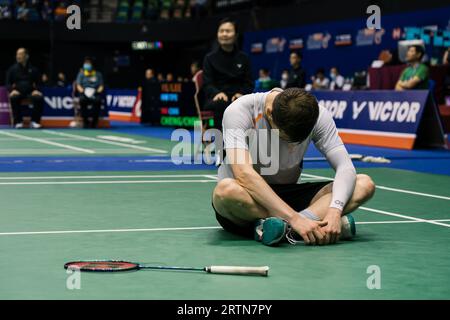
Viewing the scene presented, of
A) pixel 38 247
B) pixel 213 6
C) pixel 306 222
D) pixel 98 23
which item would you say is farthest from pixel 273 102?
pixel 98 23

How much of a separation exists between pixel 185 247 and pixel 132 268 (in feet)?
2.70

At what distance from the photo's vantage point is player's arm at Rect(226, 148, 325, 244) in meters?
4.98

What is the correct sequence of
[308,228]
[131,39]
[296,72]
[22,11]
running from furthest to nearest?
[131,39] → [22,11] → [296,72] → [308,228]

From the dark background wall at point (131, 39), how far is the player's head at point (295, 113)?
2405cm

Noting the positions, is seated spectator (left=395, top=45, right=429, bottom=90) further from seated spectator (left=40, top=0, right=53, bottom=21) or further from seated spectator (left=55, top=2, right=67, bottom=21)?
seated spectator (left=40, top=0, right=53, bottom=21)

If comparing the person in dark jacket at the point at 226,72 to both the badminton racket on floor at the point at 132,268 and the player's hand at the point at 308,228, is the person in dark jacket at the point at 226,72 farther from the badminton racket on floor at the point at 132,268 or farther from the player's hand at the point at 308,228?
the badminton racket on floor at the point at 132,268

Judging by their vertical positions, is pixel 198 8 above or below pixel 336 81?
above

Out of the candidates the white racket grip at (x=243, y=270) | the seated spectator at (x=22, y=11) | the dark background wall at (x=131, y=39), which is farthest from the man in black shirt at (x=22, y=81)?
the seated spectator at (x=22, y=11)

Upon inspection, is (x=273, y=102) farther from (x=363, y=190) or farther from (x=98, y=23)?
(x=98, y=23)

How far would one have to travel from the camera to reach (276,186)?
17.9 feet

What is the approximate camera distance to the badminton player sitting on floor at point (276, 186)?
5.01 metres

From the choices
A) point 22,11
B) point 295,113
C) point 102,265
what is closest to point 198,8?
point 22,11

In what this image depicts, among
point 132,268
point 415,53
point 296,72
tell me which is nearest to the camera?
point 132,268

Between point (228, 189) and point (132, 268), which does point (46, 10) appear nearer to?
point (228, 189)
